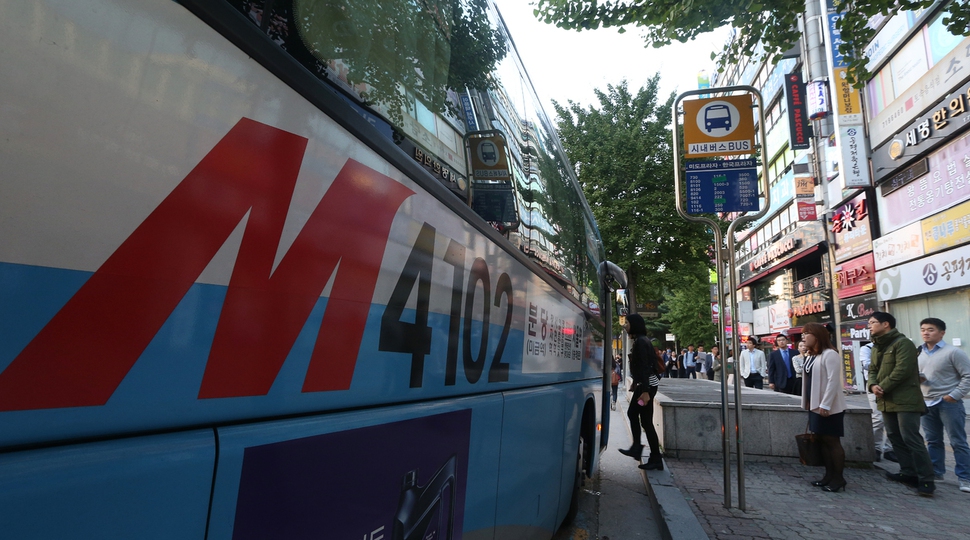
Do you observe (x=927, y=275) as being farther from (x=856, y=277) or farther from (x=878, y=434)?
(x=878, y=434)

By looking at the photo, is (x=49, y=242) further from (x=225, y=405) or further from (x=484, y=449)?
(x=484, y=449)

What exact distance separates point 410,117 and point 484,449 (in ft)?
4.84

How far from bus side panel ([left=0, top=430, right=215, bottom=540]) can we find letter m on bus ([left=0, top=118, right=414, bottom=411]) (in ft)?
0.30

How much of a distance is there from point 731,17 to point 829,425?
460 centimetres

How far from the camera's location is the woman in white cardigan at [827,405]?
19.8 feet

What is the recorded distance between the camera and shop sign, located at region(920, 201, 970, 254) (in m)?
14.8

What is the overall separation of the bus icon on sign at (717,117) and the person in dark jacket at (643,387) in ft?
8.26

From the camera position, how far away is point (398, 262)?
176 cm

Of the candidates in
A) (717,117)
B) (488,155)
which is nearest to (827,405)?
(717,117)

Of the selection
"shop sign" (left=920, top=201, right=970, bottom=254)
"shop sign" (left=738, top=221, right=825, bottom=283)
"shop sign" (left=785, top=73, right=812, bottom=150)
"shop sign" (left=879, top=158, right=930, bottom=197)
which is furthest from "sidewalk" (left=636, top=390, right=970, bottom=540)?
"shop sign" (left=738, top=221, right=825, bottom=283)

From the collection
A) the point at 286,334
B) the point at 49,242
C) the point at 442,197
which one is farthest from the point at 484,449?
the point at 49,242

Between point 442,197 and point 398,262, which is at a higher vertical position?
point 442,197

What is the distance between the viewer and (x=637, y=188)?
22.4 meters

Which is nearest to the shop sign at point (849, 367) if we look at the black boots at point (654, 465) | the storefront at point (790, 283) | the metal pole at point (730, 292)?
the storefront at point (790, 283)
